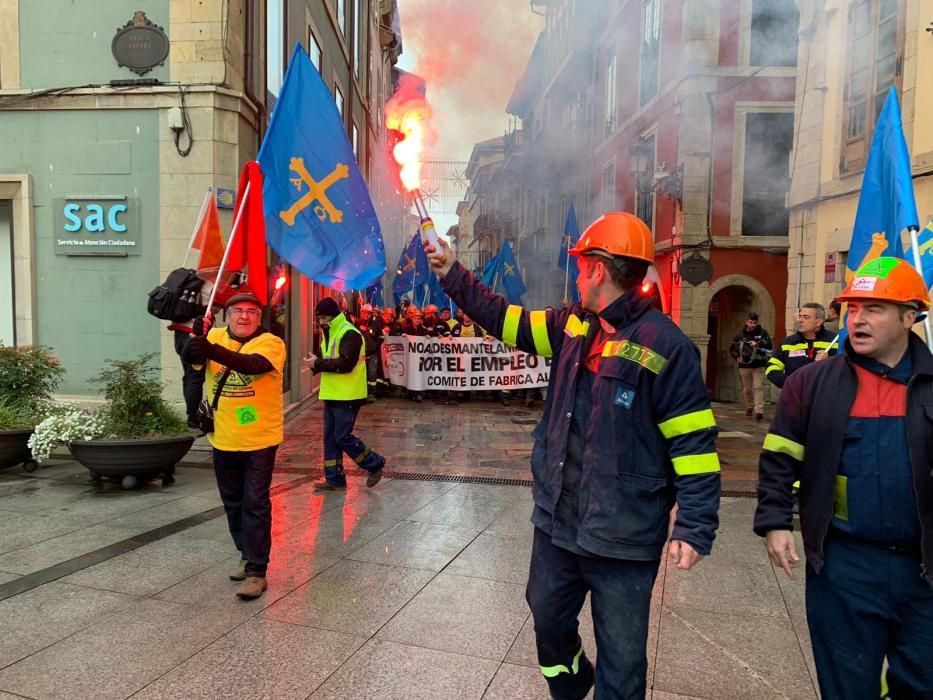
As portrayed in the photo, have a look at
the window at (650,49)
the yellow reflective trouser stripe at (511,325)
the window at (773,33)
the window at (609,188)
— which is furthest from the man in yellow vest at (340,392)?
the window at (609,188)

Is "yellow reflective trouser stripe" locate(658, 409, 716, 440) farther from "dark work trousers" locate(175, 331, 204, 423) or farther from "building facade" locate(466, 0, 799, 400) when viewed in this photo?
"building facade" locate(466, 0, 799, 400)

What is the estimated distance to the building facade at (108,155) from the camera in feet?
27.2

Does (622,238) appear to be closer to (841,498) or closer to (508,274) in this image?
(841,498)

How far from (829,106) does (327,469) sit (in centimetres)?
936

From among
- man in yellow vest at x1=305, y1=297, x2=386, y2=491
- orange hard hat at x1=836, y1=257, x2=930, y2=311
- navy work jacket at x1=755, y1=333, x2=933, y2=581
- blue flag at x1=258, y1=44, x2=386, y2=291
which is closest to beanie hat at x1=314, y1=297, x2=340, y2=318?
man in yellow vest at x1=305, y1=297, x2=386, y2=491

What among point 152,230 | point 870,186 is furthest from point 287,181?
point 152,230

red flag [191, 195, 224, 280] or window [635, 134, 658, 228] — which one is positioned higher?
window [635, 134, 658, 228]

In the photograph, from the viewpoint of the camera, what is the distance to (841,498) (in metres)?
2.28

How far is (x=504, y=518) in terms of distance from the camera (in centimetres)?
546

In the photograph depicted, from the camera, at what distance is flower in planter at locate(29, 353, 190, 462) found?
19.6 feet

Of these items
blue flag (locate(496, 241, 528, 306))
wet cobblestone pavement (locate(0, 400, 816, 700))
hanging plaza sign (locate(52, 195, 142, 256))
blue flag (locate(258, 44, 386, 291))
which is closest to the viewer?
wet cobblestone pavement (locate(0, 400, 816, 700))

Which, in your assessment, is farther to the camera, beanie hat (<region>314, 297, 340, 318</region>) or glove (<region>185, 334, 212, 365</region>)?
beanie hat (<region>314, 297, 340, 318</region>)

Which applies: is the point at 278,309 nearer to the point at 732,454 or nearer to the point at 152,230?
the point at 152,230

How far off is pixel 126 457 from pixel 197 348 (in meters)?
2.95
